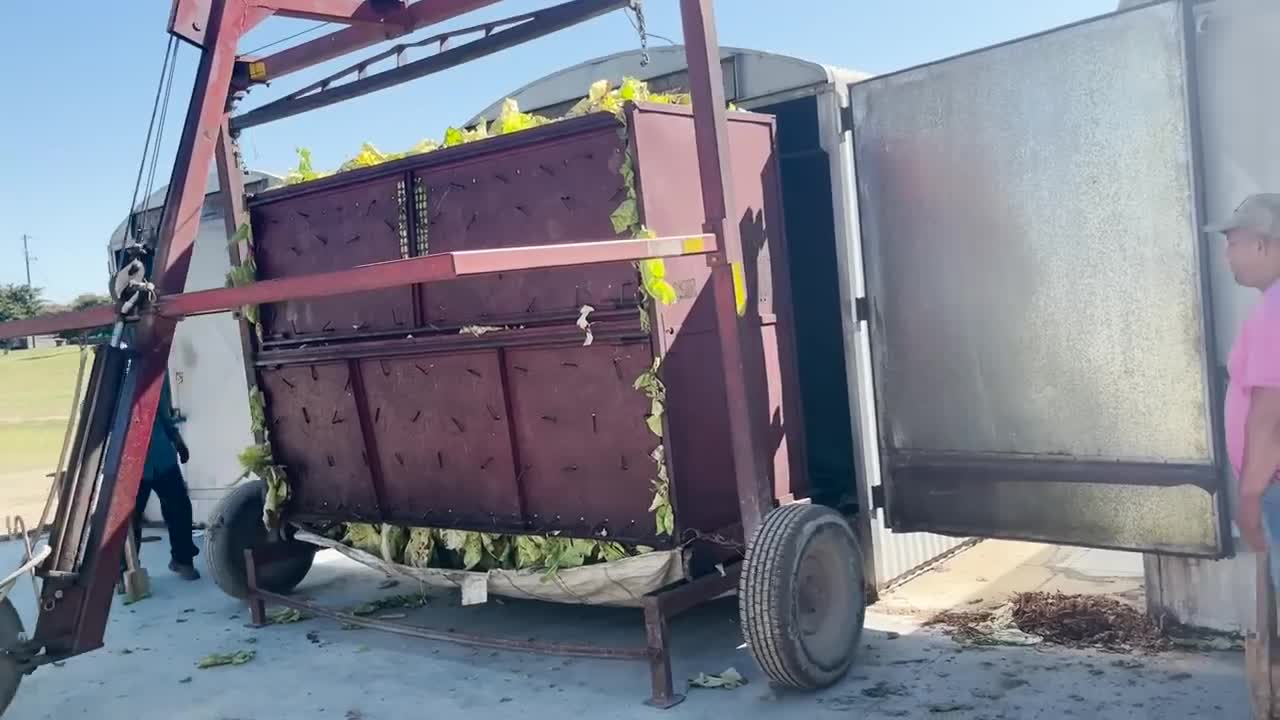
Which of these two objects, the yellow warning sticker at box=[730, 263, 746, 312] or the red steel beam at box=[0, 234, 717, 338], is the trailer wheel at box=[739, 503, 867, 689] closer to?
the yellow warning sticker at box=[730, 263, 746, 312]

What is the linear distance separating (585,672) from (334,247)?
110 inches

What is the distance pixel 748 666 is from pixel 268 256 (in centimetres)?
379

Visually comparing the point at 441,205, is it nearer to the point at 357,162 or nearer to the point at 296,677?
the point at 357,162

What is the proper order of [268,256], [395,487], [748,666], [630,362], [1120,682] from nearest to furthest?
[1120,682] < [630,362] < [748,666] < [395,487] < [268,256]

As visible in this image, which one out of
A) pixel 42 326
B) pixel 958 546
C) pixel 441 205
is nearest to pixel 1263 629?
pixel 958 546

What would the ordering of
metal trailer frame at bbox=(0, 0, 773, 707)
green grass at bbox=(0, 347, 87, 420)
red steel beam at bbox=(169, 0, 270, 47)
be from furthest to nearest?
green grass at bbox=(0, 347, 87, 420) < red steel beam at bbox=(169, 0, 270, 47) < metal trailer frame at bbox=(0, 0, 773, 707)

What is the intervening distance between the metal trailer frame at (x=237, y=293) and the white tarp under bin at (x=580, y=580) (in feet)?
0.59

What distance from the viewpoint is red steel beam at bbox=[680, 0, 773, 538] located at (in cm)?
466

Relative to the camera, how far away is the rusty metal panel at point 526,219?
4887 millimetres

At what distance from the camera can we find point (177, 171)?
5488mm

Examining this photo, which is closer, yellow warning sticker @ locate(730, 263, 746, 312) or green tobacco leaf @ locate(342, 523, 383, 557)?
yellow warning sticker @ locate(730, 263, 746, 312)

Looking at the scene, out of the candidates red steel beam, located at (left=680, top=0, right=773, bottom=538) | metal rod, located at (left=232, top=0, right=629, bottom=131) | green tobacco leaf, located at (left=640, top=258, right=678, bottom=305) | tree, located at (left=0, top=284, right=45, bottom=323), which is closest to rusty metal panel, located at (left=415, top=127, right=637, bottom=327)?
green tobacco leaf, located at (left=640, top=258, right=678, bottom=305)

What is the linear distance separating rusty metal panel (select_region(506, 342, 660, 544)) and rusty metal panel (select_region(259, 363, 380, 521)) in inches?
52.3

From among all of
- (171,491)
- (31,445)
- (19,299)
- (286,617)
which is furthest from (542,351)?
(19,299)
